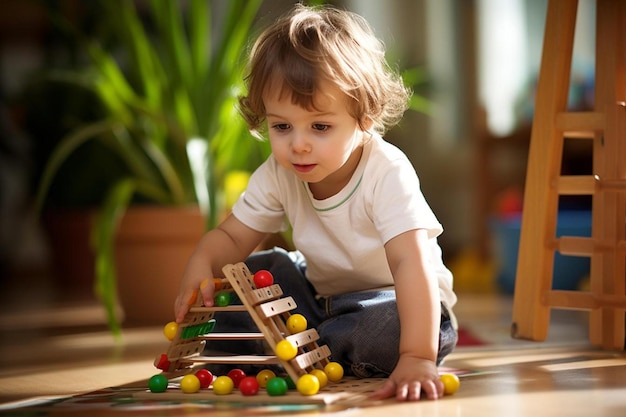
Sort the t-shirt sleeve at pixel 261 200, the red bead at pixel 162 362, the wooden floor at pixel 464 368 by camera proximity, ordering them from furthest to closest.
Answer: the t-shirt sleeve at pixel 261 200
the red bead at pixel 162 362
the wooden floor at pixel 464 368

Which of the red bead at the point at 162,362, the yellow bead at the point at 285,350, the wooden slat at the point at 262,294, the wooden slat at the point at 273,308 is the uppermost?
the wooden slat at the point at 262,294

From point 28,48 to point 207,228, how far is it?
8.34 ft

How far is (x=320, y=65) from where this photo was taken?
1.13 meters

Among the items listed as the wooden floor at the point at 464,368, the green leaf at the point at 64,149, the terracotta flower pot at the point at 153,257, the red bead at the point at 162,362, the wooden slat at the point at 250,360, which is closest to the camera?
the wooden floor at the point at 464,368

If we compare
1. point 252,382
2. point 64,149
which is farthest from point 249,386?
point 64,149

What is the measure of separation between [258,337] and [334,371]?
0.12 m

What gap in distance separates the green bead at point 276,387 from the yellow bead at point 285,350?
32 millimetres

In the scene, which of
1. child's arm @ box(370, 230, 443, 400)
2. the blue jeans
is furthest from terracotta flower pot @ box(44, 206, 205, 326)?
child's arm @ box(370, 230, 443, 400)

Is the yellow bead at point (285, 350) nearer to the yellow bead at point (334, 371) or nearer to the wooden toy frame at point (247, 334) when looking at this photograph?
the wooden toy frame at point (247, 334)

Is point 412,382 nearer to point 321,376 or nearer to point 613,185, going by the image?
point 321,376

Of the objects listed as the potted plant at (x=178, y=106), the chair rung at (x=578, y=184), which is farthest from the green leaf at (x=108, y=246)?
the chair rung at (x=578, y=184)

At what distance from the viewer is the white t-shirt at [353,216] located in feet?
3.85

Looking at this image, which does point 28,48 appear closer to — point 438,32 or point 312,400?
point 438,32

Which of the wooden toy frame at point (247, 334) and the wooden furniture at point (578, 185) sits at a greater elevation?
the wooden furniture at point (578, 185)
